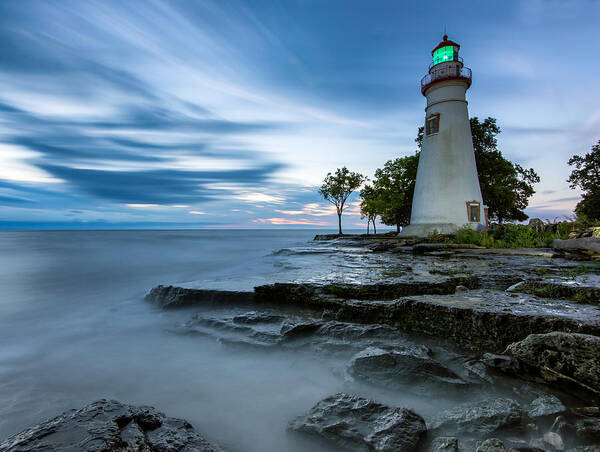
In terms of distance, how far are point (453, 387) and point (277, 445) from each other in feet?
5.11

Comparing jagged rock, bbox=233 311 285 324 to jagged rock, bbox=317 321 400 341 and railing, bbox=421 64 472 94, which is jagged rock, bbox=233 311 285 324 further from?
railing, bbox=421 64 472 94

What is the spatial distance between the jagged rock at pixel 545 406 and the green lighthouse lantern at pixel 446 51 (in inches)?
883

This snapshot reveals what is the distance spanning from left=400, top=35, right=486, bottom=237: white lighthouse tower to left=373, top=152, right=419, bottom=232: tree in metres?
8.56

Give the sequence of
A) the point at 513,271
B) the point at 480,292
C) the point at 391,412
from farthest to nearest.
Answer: the point at 513,271 → the point at 480,292 → the point at 391,412

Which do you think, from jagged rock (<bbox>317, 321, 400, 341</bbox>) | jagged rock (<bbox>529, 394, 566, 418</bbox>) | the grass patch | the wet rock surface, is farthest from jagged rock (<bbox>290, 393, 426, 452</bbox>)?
the grass patch

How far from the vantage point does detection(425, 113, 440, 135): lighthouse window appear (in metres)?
19.5

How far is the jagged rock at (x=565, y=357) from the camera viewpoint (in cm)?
220

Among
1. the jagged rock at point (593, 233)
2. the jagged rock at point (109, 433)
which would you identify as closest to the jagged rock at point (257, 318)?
the jagged rock at point (109, 433)

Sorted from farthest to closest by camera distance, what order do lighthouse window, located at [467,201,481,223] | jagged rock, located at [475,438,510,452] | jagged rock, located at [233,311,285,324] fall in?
lighthouse window, located at [467,201,481,223], jagged rock, located at [233,311,285,324], jagged rock, located at [475,438,510,452]

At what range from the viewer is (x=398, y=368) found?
2.79 m

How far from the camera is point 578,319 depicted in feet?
8.82

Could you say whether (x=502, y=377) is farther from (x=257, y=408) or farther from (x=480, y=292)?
(x=257, y=408)

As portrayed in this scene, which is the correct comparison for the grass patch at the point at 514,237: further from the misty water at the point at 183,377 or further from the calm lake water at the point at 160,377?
the calm lake water at the point at 160,377

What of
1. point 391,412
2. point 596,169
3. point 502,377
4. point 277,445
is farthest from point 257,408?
point 596,169
